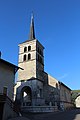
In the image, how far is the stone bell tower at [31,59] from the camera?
3366 centimetres

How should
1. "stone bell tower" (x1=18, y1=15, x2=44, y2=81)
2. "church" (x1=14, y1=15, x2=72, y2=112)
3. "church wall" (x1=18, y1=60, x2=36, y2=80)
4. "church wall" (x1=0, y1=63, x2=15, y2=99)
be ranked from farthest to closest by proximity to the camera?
"stone bell tower" (x1=18, y1=15, x2=44, y2=81), "church wall" (x1=18, y1=60, x2=36, y2=80), "church" (x1=14, y1=15, x2=72, y2=112), "church wall" (x1=0, y1=63, x2=15, y2=99)

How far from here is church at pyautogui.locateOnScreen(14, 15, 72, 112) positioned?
3158 centimetres

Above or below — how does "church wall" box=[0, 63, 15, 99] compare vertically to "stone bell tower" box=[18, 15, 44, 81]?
below

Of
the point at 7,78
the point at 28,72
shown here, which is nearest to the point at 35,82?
the point at 28,72

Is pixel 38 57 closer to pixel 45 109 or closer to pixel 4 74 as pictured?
pixel 45 109

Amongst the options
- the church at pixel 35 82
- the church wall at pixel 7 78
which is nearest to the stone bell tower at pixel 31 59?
the church at pixel 35 82

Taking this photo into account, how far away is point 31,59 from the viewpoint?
3506cm

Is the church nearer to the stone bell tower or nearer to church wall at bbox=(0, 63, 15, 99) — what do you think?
the stone bell tower

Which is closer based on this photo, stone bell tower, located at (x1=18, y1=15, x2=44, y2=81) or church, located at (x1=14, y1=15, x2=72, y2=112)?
church, located at (x1=14, y1=15, x2=72, y2=112)

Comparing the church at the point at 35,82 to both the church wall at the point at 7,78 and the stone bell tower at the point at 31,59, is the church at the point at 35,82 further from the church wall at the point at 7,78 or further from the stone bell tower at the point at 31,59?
the church wall at the point at 7,78

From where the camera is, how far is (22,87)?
1299 inches

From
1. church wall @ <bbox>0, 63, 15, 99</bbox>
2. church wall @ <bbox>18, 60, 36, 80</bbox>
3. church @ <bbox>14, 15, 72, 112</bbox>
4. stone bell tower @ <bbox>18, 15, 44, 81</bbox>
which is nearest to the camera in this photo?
church wall @ <bbox>0, 63, 15, 99</bbox>

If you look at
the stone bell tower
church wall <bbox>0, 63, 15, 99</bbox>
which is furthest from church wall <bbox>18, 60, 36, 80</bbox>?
church wall <bbox>0, 63, 15, 99</bbox>

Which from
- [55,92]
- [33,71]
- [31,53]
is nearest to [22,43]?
[31,53]
